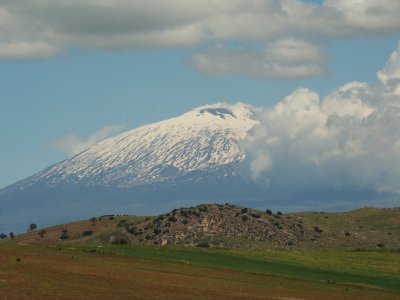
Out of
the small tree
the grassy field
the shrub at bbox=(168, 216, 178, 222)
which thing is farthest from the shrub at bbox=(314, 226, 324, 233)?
the grassy field

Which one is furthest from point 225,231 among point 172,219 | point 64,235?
point 64,235

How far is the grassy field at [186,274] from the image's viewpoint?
67.0 m

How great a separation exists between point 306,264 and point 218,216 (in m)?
57.1

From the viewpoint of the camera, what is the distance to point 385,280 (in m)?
97.2

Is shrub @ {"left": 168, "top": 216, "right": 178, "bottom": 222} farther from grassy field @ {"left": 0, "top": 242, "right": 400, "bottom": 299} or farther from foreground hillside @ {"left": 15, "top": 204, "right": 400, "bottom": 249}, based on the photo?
grassy field @ {"left": 0, "top": 242, "right": 400, "bottom": 299}

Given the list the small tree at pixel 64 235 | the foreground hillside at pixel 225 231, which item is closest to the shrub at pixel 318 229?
the foreground hillside at pixel 225 231

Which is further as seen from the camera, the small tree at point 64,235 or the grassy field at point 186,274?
the small tree at point 64,235

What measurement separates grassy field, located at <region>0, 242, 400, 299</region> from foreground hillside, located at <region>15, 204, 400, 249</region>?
3425 cm

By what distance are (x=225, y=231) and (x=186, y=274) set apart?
72.6 metres

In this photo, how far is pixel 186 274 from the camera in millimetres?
84938

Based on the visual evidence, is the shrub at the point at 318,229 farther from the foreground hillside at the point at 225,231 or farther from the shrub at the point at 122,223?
the shrub at the point at 122,223

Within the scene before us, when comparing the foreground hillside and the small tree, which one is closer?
the foreground hillside

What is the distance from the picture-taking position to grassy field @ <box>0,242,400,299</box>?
6700 centimetres

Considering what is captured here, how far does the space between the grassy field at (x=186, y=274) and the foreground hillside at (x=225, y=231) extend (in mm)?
34249
